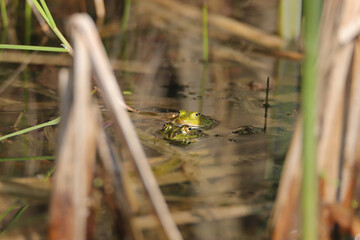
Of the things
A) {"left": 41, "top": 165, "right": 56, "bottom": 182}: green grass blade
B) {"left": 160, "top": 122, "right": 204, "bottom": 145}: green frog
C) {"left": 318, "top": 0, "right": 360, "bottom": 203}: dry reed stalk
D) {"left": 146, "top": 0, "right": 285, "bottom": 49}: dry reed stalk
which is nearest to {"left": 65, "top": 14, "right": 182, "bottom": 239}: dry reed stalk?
{"left": 318, "top": 0, "right": 360, "bottom": 203}: dry reed stalk

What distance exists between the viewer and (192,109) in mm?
3531

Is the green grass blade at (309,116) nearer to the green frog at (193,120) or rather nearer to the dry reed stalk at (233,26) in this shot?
the green frog at (193,120)

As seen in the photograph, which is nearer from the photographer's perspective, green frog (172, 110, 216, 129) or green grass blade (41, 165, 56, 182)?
green grass blade (41, 165, 56, 182)

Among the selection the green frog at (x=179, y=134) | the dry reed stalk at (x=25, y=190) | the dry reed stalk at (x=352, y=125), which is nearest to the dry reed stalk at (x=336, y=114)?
the dry reed stalk at (x=352, y=125)

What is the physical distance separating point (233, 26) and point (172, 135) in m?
2.73

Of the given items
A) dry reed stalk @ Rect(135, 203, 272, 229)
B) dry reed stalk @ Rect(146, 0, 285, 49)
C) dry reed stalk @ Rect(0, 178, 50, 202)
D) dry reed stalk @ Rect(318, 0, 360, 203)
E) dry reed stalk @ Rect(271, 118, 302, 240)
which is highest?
dry reed stalk @ Rect(146, 0, 285, 49)

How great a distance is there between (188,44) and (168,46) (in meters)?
0.22

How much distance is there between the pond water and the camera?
2035 millimetres

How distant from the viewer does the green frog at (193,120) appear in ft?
10.0

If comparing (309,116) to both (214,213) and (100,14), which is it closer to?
(214,213)

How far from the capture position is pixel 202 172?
8.03ft

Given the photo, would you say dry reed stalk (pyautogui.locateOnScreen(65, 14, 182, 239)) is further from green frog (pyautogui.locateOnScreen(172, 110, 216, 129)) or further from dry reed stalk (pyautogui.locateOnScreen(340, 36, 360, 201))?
green frog (pyautogui.locateOnScreen(172, 110, 216, 129))

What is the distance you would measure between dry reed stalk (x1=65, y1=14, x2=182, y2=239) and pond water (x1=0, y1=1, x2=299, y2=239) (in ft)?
1.21

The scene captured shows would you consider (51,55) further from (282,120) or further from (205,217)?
(205,217)
